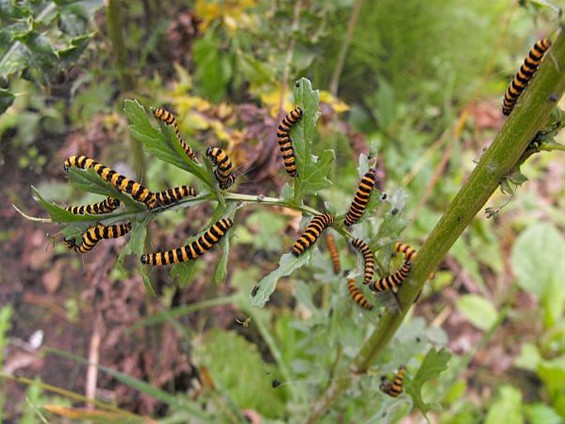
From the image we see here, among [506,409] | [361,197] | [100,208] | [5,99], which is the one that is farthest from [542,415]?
[5,99]

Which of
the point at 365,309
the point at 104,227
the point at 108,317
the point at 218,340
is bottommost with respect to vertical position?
the point at 108,317

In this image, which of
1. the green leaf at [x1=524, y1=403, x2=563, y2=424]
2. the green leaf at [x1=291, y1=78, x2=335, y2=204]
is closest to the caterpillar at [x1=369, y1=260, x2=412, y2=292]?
the green leaf at [x1=291, y1=78, x2=335, y2=204]

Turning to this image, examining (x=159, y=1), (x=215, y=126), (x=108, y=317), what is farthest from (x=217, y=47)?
(x=108, y=317)

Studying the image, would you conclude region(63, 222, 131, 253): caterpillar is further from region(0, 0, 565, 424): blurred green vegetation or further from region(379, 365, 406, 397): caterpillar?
region(379, 365, 406, 397): caterpillar

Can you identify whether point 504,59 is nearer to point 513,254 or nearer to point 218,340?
point 513,254

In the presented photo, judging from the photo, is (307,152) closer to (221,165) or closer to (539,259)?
(221,165)

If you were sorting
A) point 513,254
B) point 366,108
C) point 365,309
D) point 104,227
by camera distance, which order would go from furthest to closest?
point 366,108 → point 513,254 → point 365,309 → point 104,227

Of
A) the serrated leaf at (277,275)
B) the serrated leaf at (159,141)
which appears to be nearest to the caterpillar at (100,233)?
the serrated leaf at (159,141)
